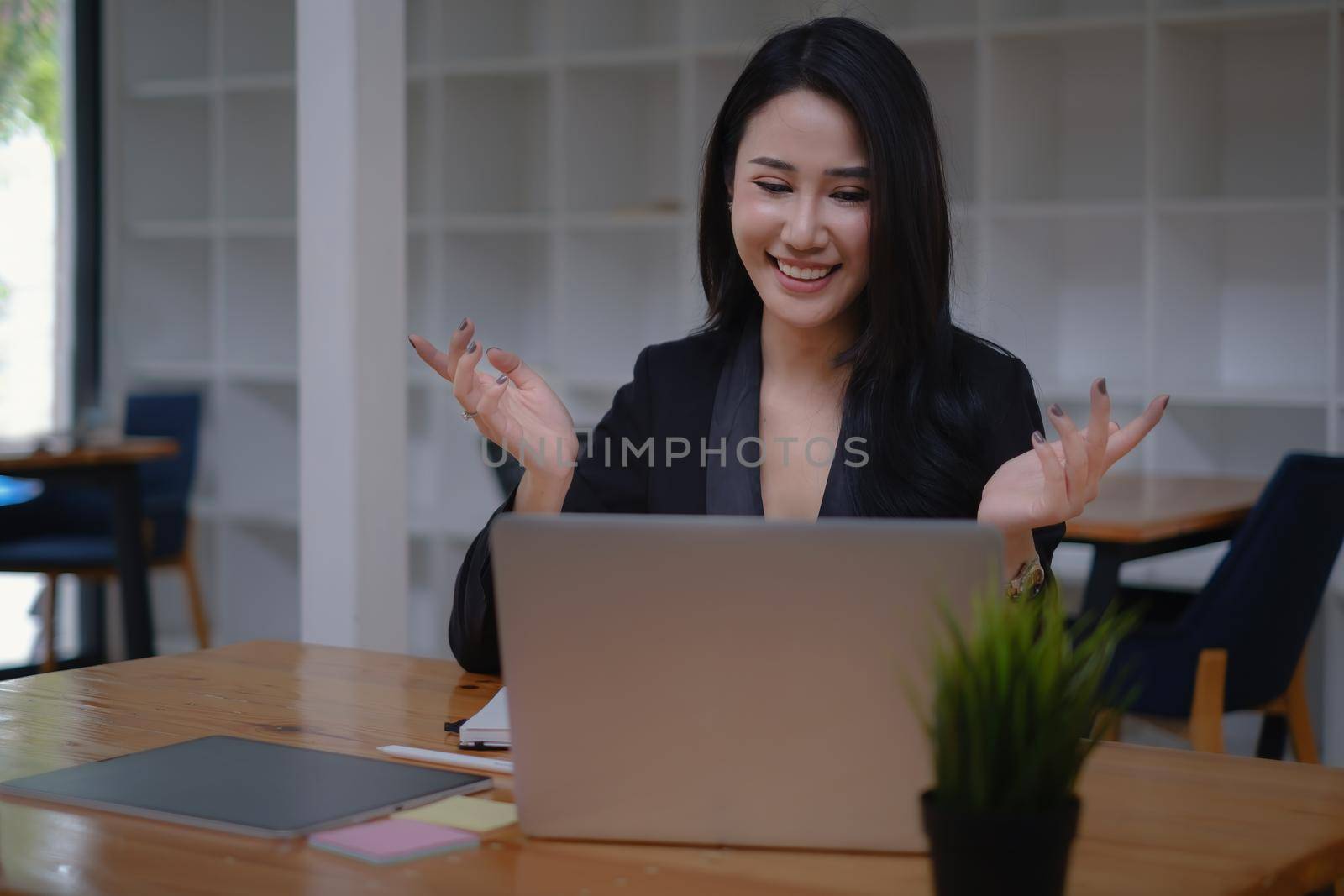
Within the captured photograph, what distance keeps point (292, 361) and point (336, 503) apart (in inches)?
103

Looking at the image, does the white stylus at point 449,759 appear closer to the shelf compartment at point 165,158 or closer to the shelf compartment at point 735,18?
the shelf compartment at point 735,18

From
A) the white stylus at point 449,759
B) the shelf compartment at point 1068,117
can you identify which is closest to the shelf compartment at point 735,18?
the shelf compartment at point 1068,117

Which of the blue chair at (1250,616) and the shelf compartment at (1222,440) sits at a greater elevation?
the shelf compartment at (1222,440)

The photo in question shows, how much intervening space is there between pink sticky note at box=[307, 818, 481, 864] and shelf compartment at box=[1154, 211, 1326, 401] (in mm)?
3094

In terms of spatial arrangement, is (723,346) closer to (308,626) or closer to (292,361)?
(308,626)

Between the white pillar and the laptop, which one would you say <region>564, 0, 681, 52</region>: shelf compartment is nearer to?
the white pillar

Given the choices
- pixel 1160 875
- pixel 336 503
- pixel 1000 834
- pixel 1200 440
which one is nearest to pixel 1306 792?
pixel 1160 875

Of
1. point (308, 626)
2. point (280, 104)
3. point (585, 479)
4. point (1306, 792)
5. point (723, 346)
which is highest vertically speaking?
point (280, 104)

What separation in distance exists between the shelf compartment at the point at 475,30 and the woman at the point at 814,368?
9.60 ft

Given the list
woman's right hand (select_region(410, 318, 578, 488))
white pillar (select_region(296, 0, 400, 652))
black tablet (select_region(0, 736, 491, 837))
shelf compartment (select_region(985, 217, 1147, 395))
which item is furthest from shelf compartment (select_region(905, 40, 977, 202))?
black tablet (select_region(0, 736, 491, 837))

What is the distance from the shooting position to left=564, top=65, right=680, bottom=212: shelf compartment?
15.0 feet

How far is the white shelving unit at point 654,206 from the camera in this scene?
3865 mm

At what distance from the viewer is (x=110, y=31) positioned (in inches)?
211

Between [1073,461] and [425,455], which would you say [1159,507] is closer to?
[1073,461]
